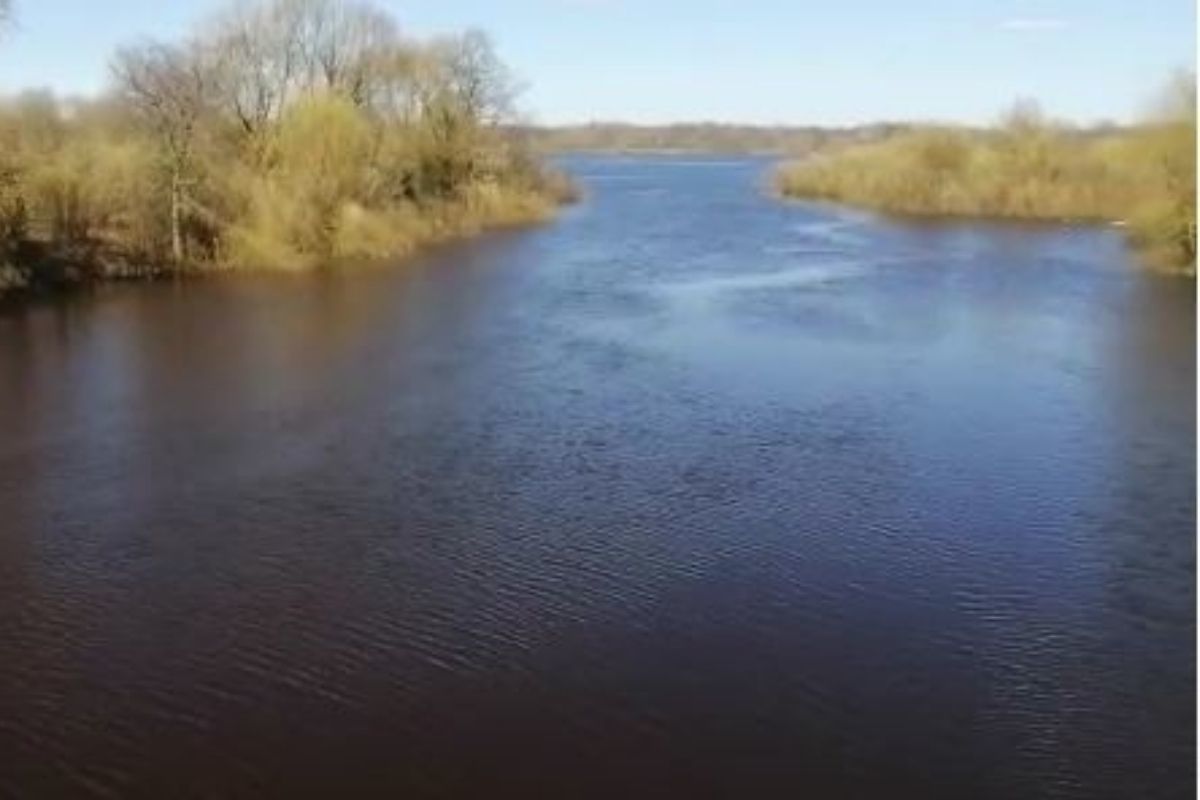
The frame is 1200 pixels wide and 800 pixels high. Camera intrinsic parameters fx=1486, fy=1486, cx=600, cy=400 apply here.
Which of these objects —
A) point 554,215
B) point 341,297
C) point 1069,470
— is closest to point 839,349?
point 1069,470

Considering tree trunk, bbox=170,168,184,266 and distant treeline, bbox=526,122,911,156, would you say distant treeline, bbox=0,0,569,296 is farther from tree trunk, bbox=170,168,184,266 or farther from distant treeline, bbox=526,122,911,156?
distant treeline, bbox=526,122,911,156

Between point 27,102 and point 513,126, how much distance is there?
62.6 feet

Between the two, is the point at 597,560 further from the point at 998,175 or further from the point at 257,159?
the point at 998,175

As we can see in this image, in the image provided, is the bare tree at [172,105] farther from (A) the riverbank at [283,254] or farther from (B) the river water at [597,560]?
(B) the river water at [597,560]

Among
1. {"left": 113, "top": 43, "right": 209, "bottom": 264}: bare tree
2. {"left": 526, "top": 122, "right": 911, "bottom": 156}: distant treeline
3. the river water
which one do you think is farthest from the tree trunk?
{"left": 526, "top": 122, "right": 911, "bottom": 156}: distant treeline

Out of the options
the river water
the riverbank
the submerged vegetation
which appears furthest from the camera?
the submerged vegetation

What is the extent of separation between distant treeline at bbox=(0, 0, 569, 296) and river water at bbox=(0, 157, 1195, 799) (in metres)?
7.22

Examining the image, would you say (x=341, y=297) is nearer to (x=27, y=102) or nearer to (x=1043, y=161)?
(x=27, y=102)

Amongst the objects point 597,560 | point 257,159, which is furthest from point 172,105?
point 597,560

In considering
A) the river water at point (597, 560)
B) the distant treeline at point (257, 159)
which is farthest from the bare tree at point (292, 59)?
the river water at point (597, 560)

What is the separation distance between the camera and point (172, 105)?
102ft

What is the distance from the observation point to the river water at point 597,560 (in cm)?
779

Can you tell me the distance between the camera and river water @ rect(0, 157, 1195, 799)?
25.6 feet

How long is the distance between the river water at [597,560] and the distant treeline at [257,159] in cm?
722
